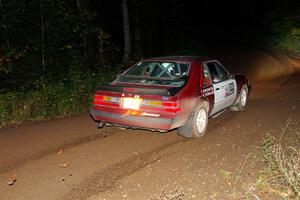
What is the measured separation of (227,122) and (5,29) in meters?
7.77

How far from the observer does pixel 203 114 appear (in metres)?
6.83

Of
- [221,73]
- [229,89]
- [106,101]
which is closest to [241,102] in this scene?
[229,89]

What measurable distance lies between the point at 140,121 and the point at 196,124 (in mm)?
1150

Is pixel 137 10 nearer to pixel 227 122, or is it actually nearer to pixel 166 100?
pixel 227 122

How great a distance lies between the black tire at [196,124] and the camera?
645cm

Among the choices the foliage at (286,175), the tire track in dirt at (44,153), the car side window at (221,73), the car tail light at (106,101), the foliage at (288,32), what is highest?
the foliage at (288,32)

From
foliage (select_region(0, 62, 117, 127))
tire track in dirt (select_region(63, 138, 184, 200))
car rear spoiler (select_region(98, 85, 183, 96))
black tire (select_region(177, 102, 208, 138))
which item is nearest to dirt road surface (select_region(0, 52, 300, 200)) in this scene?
tire track in dirt (select_region(63, 138, 184, 200))

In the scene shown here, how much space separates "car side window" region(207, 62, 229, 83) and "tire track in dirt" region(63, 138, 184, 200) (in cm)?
219

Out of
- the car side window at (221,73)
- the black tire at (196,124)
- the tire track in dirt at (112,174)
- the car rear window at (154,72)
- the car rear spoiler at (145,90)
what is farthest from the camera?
the car side window at (221,73)

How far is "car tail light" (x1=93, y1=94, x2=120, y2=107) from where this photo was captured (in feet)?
20.7

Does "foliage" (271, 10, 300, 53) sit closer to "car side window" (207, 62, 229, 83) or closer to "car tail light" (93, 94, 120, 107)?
"car side window" (207, 62, 229, 83)

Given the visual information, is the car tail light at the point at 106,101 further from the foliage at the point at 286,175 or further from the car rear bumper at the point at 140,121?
the foliage at the point at 286,175

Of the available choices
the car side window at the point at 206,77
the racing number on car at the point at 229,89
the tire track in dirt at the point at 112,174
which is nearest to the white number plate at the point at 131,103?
the tire track in dirt at the point at 112,174

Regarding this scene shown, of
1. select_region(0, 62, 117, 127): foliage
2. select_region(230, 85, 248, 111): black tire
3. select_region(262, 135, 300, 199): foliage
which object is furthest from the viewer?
select_region(230, 85, 248, 111): black tire
